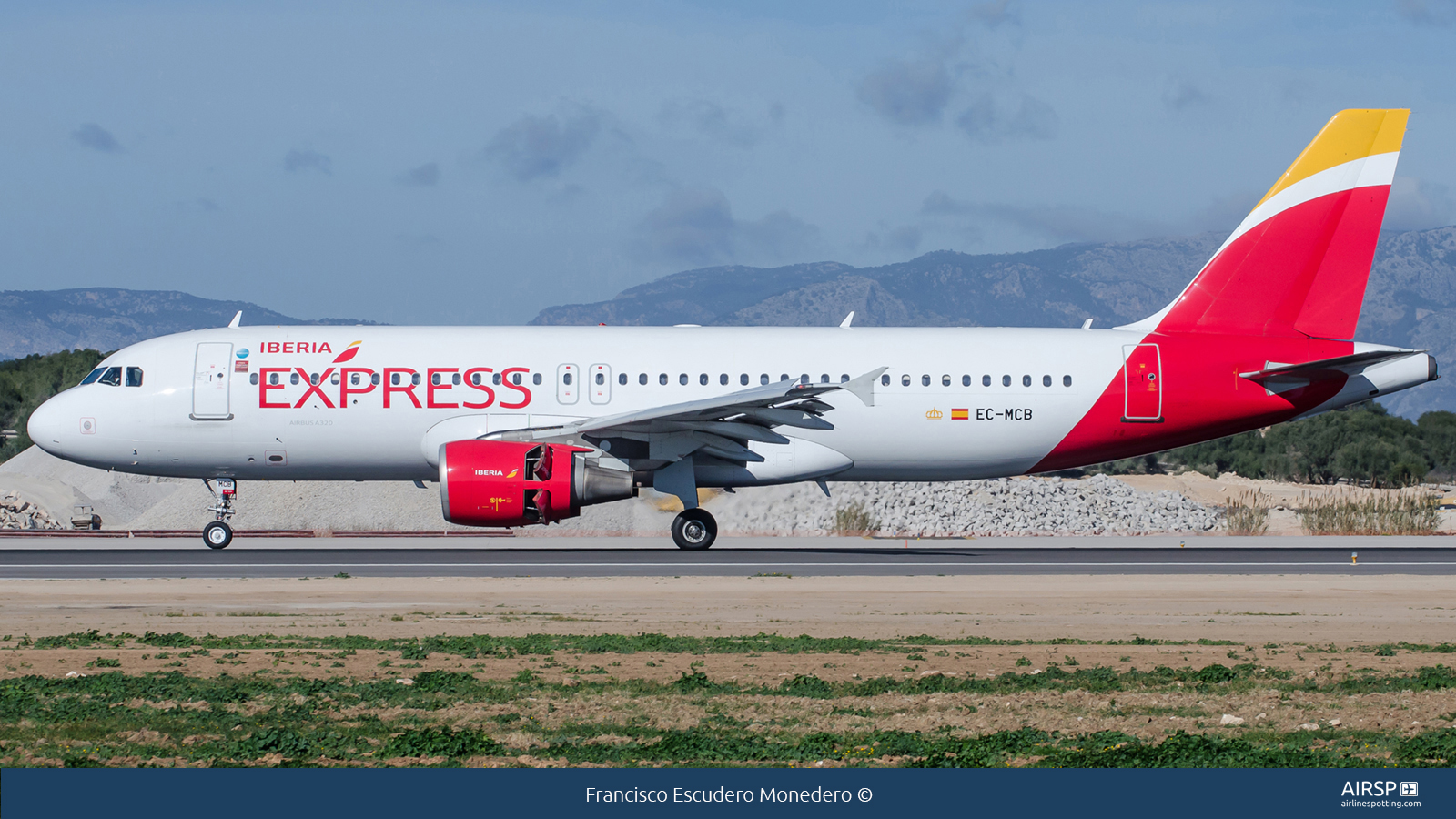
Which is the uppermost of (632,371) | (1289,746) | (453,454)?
(632,371)

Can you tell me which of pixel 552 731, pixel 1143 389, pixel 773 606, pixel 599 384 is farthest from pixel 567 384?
pixel 552 731

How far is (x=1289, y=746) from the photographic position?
26.9ft

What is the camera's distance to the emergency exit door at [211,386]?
80.9ft

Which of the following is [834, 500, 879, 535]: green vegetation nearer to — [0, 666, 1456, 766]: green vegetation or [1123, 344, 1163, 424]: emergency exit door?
[1123, 344, 1163, 424]: emergency exit door

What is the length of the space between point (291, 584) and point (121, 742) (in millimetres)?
10251

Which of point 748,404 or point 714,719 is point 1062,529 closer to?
point 748,404

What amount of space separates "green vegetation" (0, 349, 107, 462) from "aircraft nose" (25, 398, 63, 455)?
33.2 metres

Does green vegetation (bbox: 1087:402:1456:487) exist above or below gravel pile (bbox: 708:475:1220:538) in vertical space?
above

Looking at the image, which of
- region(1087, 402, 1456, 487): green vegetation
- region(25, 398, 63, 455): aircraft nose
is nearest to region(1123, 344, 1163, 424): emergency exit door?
region(25, 398, 63, 455): aircraft nose

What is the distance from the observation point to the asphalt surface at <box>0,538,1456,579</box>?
20.4 meters

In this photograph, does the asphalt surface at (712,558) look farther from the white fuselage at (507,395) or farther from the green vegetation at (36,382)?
the green vegetation at (36,382)

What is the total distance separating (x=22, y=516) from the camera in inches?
1385

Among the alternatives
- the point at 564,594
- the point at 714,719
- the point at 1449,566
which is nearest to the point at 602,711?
the point at 714,719

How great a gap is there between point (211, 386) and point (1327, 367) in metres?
20.2
